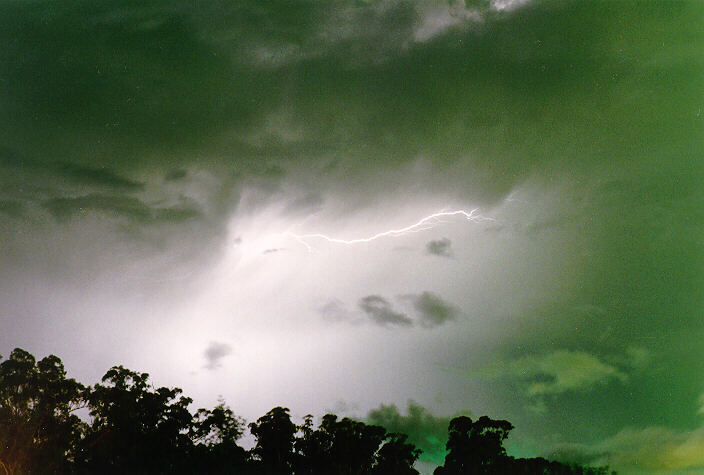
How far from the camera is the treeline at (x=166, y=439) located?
33906 millimetres

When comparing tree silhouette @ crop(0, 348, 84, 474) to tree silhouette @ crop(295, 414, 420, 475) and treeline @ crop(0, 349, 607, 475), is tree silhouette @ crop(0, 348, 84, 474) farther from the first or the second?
tree silhouette @ crop(295, 414, 420, 475)

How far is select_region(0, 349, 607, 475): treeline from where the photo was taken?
111ft

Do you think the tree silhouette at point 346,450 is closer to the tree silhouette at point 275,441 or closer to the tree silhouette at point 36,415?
the tree silhouette at point 275,441

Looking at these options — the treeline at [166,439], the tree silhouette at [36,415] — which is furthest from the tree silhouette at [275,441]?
the tree silhouette at [36,415]

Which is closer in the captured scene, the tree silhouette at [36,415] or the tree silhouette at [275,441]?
the tree silhouette at [36,415]

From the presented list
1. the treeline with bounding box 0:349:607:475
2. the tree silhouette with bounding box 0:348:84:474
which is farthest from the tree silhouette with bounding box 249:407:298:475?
the tree silhouette with bounding box 0:348:84:474

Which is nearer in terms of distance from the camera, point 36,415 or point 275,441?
point 36,415

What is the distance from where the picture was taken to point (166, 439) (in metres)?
38.8

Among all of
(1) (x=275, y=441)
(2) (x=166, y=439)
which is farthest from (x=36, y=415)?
(1) (x=275, y=441)

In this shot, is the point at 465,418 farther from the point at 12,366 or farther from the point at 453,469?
the point at 12,366

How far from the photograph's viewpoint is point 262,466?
4484cm

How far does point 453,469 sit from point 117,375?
105 feet

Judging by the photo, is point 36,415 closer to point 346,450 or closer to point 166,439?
point 166,439

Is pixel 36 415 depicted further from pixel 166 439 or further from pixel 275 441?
pixel 275 441
